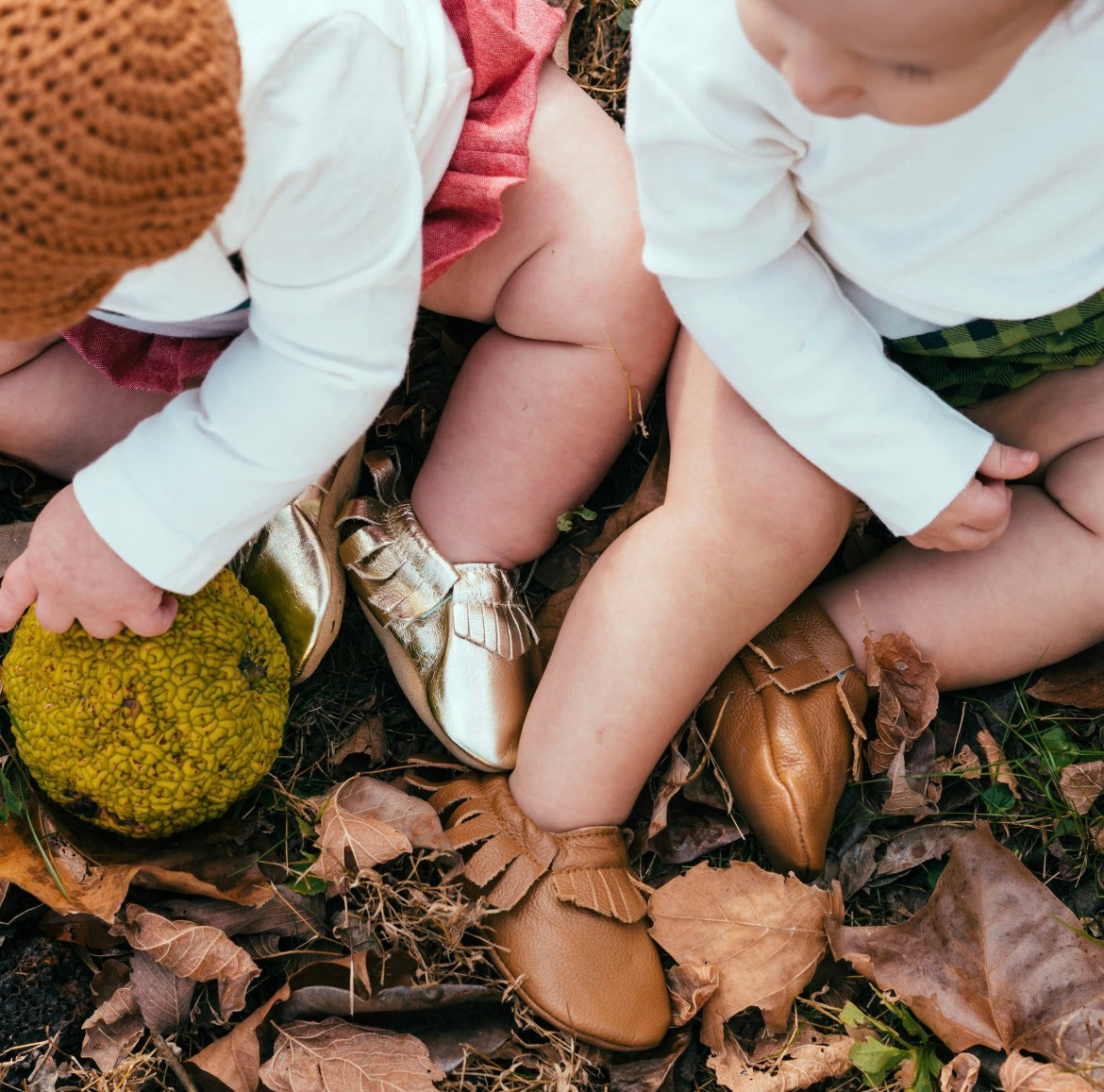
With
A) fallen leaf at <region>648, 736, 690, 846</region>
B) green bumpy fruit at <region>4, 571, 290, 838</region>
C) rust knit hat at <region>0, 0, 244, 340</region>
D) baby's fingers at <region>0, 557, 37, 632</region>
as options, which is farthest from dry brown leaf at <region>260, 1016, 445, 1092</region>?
rust knit hat at <region>0, 0, 244, 340</region>

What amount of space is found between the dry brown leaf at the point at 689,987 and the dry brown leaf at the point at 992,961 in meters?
0.18

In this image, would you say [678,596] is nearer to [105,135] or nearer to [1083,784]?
[1083,784]

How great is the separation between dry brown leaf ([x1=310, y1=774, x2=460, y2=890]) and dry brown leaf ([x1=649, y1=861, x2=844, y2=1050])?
1.14ft

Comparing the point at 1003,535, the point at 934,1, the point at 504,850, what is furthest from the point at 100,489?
the point at 1003,535

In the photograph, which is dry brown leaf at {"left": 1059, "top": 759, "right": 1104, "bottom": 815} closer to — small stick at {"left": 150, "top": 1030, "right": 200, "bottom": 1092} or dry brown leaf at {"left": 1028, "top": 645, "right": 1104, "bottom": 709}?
dry brown leaf at {"left": 1028, "top": 645, "right": 1104, "bottom": 709}

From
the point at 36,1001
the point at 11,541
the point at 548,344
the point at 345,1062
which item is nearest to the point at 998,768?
the point at 548,344

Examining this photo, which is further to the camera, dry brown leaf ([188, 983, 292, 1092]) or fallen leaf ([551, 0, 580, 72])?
fallen leaf ([551, 0, 580, 72])

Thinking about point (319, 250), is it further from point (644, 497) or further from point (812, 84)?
point (644, 497)

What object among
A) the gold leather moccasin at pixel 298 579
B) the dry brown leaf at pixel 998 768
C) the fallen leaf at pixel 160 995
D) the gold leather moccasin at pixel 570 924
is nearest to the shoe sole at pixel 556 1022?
the gold leather moccasin at pixel 570 924

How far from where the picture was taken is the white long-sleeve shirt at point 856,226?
1.29 metres

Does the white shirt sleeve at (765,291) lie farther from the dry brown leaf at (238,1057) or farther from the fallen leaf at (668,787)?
the dry brown leaf at (238,1057)

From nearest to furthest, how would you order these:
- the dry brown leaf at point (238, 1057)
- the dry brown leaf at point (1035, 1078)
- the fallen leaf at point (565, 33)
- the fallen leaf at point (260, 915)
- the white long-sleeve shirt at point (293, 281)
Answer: the white long-sleeve shirt at point (293, 281) < the dry brown leaf at point (1035, 1078) < the dry brown leaf at point (238, 1057) < the fallen leaf at point (260, 915) < the fallen leaf at point (565, 33)

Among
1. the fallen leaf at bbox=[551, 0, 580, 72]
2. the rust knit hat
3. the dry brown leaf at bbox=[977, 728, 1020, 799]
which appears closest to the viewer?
the rust knit hat

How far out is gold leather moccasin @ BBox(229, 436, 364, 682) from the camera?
1.82m
